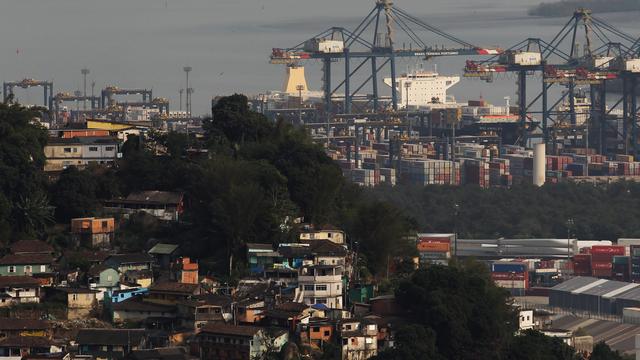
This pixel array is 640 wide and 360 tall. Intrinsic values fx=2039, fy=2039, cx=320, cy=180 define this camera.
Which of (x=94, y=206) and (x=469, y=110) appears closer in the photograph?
(x=94, y=206)

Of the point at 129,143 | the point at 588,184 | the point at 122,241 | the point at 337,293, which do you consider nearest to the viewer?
the point at 337,293

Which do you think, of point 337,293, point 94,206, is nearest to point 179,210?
point 94,206

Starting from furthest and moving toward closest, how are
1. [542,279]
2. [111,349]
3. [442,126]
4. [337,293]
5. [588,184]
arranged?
[442,126]
[588,184]
[542,279]
[337,293]
[111,349]

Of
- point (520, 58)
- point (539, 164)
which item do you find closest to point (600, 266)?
point (539, 164)

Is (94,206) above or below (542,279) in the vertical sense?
above

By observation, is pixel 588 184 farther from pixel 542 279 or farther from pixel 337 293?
pixel 337 293

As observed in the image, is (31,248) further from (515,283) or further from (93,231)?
(515,283)

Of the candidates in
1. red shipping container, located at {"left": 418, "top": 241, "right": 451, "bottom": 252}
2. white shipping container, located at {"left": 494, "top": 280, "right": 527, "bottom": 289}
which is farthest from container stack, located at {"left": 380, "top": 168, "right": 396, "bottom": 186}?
white shipping container, located at {"left": 494, "top": 280, "right": 527, "bottom": 289}
